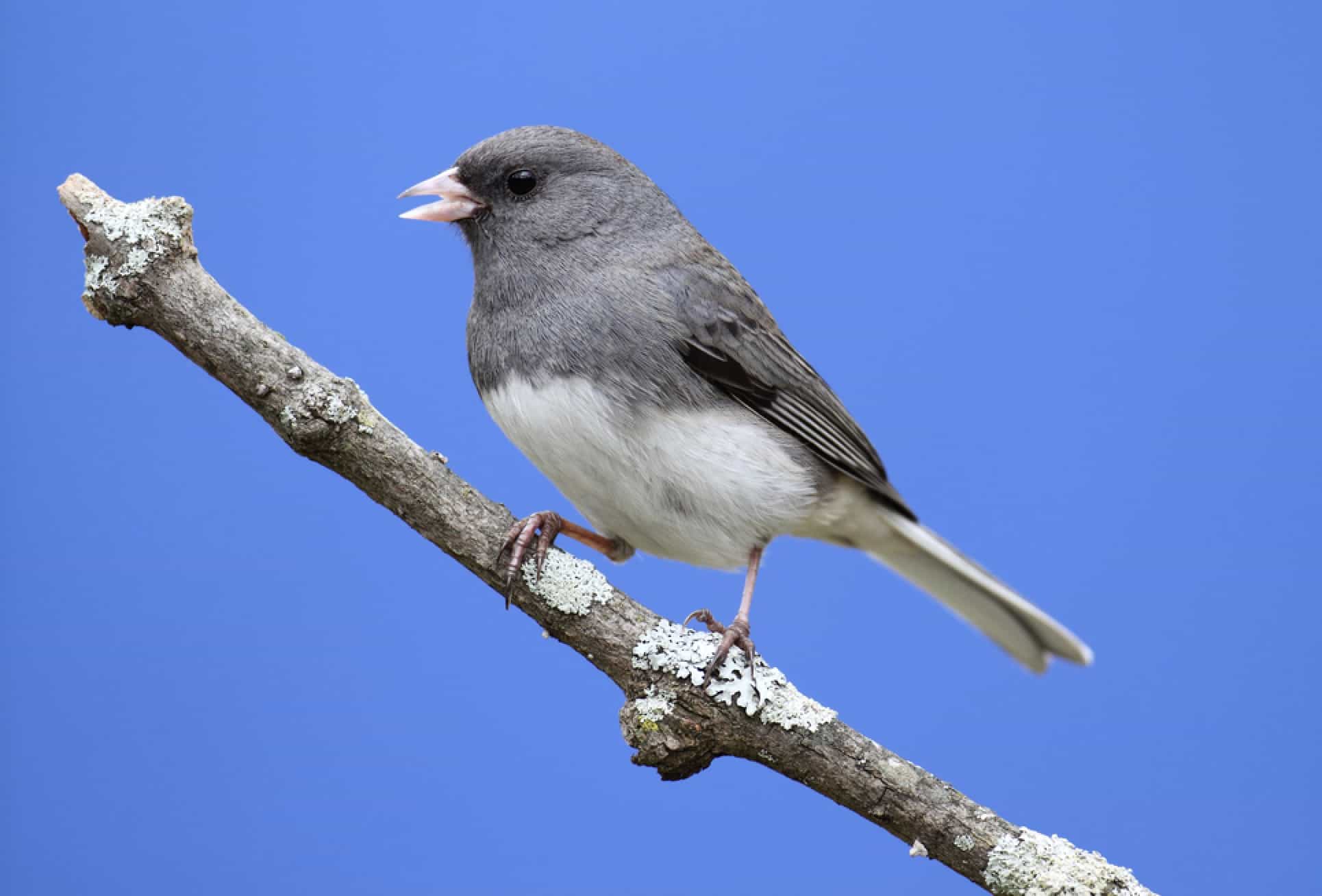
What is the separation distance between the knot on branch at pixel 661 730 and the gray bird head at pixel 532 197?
2.54 ft

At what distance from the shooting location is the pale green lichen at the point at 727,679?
1.81 metres

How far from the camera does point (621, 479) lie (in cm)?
189

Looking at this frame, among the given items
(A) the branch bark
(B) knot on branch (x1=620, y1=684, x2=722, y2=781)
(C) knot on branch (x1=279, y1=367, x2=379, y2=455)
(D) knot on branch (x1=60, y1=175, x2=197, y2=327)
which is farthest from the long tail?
(D) knot on branch (x1=60, y1=175, x2=197, y2=327)

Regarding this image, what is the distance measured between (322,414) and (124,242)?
39 centimetres

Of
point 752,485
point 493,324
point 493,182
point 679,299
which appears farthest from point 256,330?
point 752,485

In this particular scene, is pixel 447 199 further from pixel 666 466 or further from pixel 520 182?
pixel 666 466

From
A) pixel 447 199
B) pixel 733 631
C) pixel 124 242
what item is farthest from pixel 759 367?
pixel 124 242

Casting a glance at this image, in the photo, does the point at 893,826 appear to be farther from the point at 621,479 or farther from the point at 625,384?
the point at 625,384

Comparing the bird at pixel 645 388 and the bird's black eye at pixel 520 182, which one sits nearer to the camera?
the bird at pixel 645 388

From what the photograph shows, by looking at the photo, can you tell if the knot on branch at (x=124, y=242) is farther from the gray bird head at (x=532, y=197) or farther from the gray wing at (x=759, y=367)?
the gray wing at (x=759, y=367)

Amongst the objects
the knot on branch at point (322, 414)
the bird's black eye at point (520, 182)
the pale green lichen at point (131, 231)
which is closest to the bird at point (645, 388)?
the bird's black eye at point (520, 182)

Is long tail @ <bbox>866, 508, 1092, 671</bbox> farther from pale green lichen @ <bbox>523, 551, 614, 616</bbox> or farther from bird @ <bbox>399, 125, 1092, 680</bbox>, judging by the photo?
pale green lichen @ <bbox>523, 551, 614, 616</bbox>

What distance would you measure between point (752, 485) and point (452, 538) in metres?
0.50

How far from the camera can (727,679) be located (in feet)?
6.03
